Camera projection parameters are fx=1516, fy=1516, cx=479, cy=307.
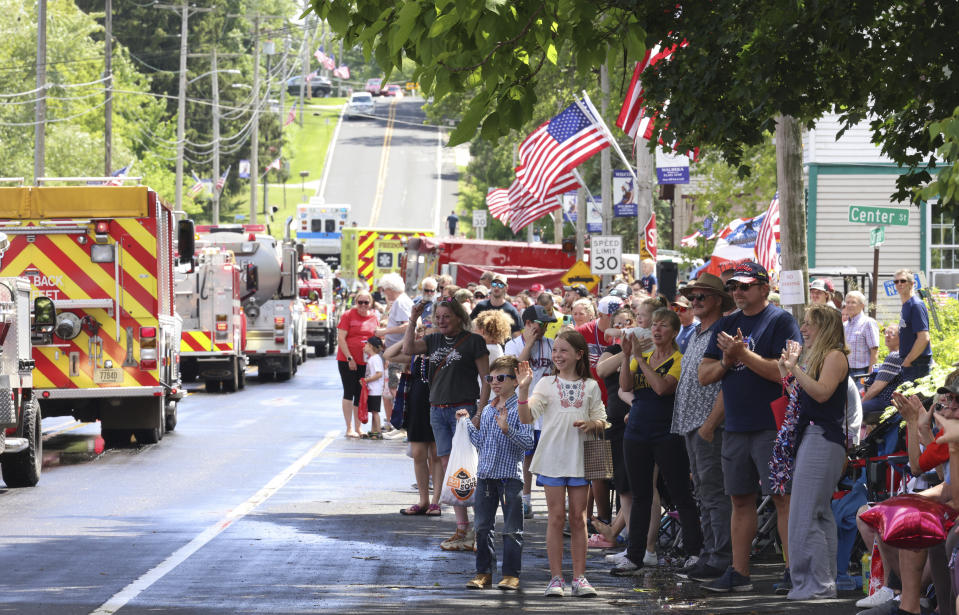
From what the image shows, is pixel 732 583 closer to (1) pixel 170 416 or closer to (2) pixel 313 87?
(1) pixel 170 416

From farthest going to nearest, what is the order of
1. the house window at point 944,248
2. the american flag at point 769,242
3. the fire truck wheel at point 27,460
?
1. the house window at point 944,248
2. the american flag at point 769,242
3. the fire truck wheel at point 27,460

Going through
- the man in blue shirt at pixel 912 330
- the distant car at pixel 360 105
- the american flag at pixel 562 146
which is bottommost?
the man in blue shirt at pixel 912 330

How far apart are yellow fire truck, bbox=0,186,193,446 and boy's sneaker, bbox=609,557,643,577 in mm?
9561

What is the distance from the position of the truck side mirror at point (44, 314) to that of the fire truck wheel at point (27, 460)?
67.2 inches

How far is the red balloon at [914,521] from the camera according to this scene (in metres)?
7.95

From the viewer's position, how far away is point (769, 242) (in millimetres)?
25922

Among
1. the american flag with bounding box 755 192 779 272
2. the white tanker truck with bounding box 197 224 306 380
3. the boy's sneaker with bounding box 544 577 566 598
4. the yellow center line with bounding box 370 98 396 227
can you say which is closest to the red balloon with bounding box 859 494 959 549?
the boy's sneaker with bounding box 544 577 566 598

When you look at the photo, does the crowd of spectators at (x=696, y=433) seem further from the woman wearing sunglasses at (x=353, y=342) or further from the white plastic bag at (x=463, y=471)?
the woman wearing sunglasses at (x=353, y=342)

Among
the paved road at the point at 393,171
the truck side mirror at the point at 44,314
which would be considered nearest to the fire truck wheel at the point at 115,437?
the truck side mirror at the point at 44,314

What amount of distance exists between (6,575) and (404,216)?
274ft

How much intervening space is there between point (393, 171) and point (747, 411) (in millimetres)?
101212

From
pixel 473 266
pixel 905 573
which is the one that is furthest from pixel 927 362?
pixel 473 266

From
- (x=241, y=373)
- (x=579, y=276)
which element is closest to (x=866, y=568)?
(x=579, y=276)

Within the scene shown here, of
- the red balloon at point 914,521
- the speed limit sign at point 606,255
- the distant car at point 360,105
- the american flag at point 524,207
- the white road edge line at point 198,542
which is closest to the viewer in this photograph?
the red balloon at point 914,521
